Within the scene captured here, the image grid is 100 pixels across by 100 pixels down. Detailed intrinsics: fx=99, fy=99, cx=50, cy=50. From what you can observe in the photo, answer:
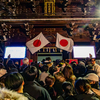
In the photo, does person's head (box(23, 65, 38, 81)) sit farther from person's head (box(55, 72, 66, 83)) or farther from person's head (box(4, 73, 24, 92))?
person's head (box(55, 72, 66, 83))

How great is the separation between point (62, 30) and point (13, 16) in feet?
12.5

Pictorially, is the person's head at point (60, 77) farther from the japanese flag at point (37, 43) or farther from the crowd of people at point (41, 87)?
the japanese flag at point (37, 43)

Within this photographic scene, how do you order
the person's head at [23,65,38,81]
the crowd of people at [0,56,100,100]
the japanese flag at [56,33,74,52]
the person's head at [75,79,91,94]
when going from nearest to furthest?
the crowd of people at [0,56,100,100], the person's head at [75,79,91,94], the person's head at [23,65,38,81], the japanese flag at [56,33,74,52]

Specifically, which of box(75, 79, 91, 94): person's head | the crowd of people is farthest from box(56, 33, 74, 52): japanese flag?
box(75, 79, 91, 94): person's head

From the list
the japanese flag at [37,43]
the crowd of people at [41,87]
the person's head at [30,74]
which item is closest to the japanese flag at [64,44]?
the japanese flag at [37,43]

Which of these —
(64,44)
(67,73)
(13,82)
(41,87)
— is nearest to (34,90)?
(41,87)

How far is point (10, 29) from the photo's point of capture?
24.6ft

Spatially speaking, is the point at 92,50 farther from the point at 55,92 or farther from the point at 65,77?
the point at 55,92

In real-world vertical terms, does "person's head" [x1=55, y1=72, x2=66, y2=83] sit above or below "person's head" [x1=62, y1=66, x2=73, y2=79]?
below

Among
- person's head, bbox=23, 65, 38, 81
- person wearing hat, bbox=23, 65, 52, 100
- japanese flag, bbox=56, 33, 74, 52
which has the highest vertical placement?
japanese flag, bbox=56, 33, 74, 52

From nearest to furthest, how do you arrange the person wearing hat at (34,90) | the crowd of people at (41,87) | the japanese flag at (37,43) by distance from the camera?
the crowd of people at (41,87), the person wearing hat at (34,90), the japanese flag at (37,43)

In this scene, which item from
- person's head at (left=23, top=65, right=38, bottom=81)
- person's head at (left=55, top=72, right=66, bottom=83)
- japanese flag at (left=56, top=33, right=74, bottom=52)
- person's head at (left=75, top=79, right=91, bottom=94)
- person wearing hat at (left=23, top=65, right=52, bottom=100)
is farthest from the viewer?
japanese flag at (left=56, top=33, right=74, bottom=52)

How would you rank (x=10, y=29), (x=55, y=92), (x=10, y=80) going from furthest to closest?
(x=10, y=29) → (x=55, y=92) → (x=10, y=80)

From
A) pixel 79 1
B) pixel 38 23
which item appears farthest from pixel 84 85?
pixel 79 1
